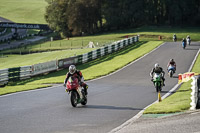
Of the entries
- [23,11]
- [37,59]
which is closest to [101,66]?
[37,59]

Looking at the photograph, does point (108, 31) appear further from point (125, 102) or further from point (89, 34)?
point (125, 102)

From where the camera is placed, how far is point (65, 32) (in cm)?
10550

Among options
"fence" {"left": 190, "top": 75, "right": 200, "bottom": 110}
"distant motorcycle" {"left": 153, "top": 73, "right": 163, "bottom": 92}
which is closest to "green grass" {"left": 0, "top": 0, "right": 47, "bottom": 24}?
"distant motorcycle" {"left": 153, "top": 73, "right": 163, "bottom": 92}

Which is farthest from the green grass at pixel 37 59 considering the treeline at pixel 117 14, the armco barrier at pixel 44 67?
the treeline at pixel 117 14

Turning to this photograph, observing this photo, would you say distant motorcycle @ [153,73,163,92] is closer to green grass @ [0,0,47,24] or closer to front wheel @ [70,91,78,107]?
front wheel @ [70,91,78,107]

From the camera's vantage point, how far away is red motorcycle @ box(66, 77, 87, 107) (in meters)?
16.4

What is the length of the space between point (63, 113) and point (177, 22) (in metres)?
95.8

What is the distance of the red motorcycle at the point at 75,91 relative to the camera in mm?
16359

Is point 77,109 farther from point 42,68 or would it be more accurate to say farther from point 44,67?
point 44,67

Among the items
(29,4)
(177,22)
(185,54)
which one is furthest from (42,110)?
(29,4)

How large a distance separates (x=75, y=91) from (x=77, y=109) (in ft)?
2.77

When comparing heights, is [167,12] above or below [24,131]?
above

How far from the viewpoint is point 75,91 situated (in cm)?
1652

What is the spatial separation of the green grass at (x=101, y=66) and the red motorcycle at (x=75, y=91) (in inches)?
295
